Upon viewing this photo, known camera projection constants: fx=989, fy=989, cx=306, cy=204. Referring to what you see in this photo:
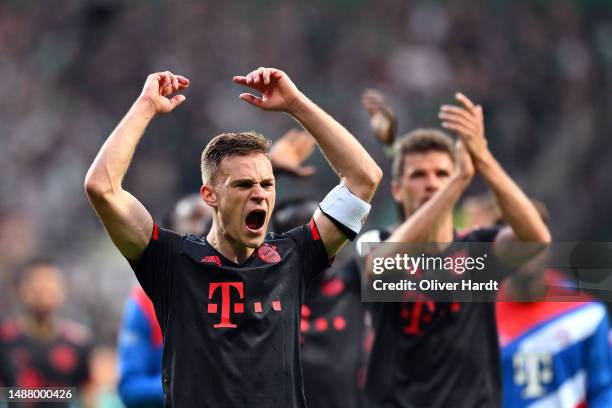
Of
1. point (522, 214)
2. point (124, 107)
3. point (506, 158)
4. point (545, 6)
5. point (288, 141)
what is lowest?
point (522, 214)

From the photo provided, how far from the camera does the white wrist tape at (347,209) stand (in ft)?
11.8

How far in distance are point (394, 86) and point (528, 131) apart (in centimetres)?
192

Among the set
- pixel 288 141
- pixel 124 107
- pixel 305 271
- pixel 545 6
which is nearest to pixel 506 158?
pixel 545 6

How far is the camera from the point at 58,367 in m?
7.67

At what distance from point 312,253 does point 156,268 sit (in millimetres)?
572

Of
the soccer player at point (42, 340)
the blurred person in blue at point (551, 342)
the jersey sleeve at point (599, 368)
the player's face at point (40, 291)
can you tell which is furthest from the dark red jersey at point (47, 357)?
the jersey sleeve at point (599, 368)

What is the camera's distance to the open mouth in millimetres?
3516

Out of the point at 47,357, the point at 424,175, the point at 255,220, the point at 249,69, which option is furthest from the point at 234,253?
the point at 249,69

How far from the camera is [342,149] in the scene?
142 inches

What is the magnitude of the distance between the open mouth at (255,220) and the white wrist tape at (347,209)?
0.78 feet

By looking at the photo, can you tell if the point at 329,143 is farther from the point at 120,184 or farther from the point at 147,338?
the point at 147,338

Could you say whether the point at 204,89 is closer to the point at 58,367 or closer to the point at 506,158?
the point at 506,158

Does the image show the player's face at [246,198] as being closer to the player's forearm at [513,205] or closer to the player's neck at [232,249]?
the player's neck at [232,249]

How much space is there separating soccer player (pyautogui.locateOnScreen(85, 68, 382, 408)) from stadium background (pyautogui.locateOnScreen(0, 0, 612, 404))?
24.3 feet
